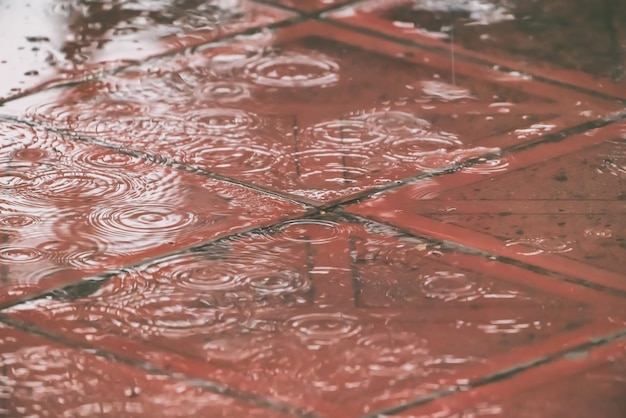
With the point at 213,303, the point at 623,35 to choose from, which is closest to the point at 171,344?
the point at 213,303

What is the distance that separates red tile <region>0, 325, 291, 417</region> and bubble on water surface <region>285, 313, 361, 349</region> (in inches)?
6.3

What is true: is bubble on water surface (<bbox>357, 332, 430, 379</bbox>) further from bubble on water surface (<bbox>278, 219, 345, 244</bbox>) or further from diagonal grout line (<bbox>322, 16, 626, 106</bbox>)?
diagonal grout line (<bbox>322, 16, 626, 106</bbox>)

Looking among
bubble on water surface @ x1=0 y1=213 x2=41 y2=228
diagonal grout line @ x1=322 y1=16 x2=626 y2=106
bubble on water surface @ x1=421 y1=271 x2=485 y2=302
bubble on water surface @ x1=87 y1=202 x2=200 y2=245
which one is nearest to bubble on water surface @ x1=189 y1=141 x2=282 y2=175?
bubble on water surface @ x1=87 y1=202 x2=200 y2=245

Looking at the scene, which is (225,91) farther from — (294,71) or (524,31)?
(524,31)

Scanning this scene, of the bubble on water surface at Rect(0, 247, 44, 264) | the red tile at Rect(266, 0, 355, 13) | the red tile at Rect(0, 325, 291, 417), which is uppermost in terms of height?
the red tile at Rect(266, 0, 355, 13)

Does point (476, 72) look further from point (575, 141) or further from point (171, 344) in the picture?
point (171, 344)

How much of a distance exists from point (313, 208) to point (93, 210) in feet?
1.11

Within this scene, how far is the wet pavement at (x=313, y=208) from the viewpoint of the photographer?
1450 millimetres

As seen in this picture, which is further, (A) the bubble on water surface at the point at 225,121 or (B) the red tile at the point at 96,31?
(B) the red tile at the point at 96,31

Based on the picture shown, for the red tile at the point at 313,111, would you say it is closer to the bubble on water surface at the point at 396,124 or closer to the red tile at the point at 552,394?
the bubble on water surface at the point at 396,124

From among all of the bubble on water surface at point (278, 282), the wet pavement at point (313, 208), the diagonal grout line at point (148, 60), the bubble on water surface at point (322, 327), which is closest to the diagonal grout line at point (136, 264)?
the wet pavement at point (313, 208)

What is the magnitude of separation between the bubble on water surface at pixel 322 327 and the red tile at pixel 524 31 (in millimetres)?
888

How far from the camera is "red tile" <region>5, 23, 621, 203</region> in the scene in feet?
6.41

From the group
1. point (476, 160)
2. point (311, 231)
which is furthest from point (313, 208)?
point (476, 160)
